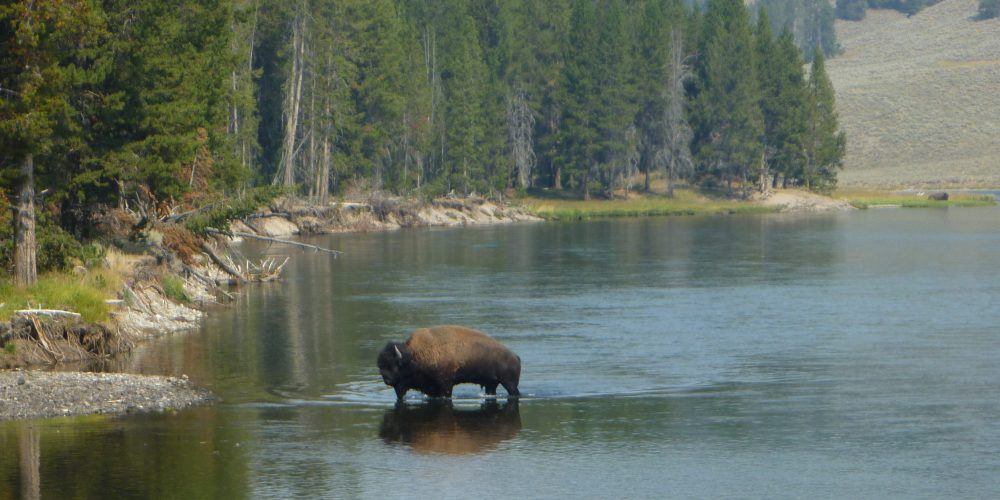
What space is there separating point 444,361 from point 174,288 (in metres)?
17.1

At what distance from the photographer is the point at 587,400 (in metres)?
24.3

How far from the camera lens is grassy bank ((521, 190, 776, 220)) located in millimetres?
102250

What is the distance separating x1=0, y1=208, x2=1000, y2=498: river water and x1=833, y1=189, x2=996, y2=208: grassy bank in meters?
66.1

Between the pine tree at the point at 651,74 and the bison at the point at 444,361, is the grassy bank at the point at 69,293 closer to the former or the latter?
the bison at the point at 444,361

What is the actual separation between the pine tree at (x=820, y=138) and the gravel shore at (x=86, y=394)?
3771 inches

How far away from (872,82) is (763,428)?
183923mm

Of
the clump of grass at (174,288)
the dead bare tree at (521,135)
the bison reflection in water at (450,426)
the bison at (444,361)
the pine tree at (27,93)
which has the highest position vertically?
the dead bare tree at (521,135)

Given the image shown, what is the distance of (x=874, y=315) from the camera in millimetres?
38281

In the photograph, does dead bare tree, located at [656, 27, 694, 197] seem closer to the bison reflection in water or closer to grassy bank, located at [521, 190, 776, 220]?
grassy bank, located at [521, 190, 776, 220]

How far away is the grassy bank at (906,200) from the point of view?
114988 mm

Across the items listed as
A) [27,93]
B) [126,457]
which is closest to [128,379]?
[126,457]

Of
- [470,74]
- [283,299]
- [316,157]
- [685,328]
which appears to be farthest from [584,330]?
[470,74]

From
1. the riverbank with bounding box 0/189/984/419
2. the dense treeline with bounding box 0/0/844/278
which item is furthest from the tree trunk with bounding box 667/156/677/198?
the riverbank with bounding box 0/189/984/419

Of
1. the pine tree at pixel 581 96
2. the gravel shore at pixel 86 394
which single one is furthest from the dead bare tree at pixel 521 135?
the gravel shore at pixel 86 394
